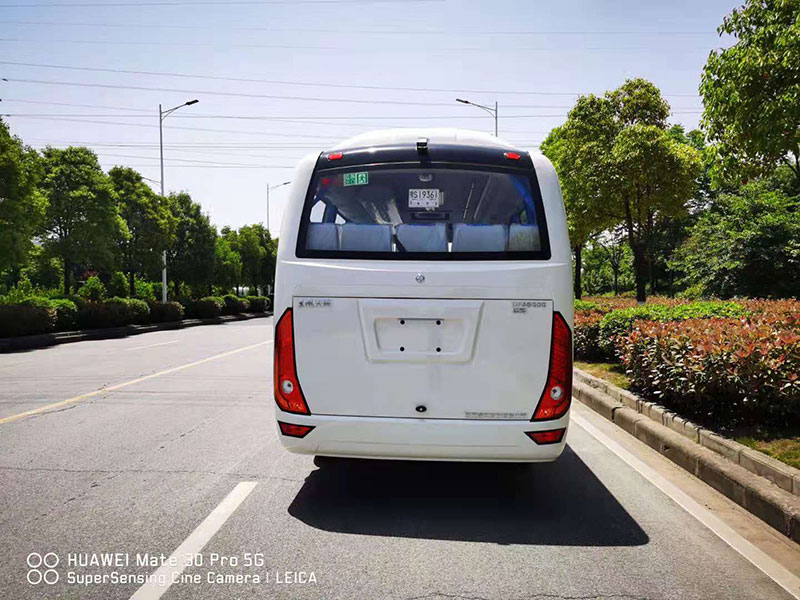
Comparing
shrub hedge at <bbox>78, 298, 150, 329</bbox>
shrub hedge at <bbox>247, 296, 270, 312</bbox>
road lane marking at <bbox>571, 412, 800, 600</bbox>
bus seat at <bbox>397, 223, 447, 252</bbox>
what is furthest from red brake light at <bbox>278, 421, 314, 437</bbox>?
shrub hedge at <bbox>247, 296, 270, 312</bbox>

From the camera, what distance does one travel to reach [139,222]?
101 feet

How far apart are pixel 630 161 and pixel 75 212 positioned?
768 inches

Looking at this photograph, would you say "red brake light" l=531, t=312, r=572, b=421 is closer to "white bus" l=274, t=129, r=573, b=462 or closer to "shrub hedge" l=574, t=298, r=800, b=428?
"white bus" l=274, t=129, r=573, b=462

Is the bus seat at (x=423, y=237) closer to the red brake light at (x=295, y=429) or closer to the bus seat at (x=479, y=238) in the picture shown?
the bus seat at (x=479, y=238)

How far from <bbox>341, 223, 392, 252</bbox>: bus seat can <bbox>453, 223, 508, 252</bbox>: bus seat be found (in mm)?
441

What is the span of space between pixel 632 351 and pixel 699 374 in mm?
A: 1604

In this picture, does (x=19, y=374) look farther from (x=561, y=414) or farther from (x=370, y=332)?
(x=561, y=414)

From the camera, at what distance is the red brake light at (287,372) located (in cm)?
412

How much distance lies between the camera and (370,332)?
4062mm

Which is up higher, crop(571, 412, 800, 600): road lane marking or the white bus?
the white bus

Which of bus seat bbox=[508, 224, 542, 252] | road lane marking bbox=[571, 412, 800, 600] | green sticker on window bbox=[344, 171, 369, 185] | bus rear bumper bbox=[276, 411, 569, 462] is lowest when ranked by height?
road lane marking bbox=[571, 412, 800, 600]

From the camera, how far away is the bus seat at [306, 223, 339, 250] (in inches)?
168

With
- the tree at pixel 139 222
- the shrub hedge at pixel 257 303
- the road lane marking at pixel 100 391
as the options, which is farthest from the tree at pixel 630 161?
the shrub hedge at pixel 257 303

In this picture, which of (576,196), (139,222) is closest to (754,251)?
(576,196)
